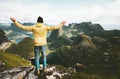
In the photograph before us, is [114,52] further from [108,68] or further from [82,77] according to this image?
[82,77]

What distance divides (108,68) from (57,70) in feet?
438

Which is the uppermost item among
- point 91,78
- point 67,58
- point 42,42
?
point 42,42

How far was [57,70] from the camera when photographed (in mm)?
25594

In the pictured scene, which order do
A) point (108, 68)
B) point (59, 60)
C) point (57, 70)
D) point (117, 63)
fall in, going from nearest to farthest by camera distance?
point (57, 70)
point (108, 68)
point (117, 63)
point (59, 60)

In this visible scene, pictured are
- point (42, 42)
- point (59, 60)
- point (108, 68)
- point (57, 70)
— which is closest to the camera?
point (42, 42)

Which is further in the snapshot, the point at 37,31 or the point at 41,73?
the point at 41,73

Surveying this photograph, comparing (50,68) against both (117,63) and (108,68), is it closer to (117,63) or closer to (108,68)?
(108,68)

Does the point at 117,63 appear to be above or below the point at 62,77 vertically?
below

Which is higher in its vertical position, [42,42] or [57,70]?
[42,42]

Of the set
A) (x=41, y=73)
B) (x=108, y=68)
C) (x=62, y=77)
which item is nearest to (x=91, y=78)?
(x=62, y=77)

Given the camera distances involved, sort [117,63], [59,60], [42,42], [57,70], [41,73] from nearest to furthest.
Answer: [42,42], [41,73], [57,70], [117,63], [59,60]

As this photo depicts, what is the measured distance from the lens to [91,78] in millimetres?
26141

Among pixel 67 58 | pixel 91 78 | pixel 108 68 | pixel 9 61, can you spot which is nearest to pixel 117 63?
pixel 108 68

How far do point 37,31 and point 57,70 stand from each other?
559 centimetres
